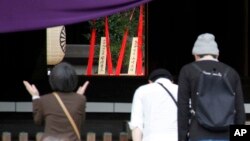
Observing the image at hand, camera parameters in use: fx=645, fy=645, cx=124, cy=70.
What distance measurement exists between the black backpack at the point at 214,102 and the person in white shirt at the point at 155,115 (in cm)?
67

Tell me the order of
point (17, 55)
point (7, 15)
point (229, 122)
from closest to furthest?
point (229, 122) < point (7, 15) < point (17, 55)

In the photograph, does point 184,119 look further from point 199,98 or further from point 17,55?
point 17,55

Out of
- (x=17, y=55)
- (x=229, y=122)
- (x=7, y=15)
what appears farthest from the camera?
(x=17, y=55)

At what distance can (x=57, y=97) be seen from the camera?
5.26 meters

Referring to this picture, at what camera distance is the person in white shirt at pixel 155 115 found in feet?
18.5

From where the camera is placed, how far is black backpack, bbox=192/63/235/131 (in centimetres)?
494

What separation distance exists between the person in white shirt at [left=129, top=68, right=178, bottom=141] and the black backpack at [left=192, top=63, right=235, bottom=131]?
0.67 metres

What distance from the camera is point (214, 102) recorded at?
16.3ft

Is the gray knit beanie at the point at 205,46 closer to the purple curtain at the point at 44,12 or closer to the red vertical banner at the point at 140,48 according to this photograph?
the purple curtain at the point at 44,12

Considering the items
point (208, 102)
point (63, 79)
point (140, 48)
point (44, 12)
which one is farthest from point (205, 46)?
point (140, 48)

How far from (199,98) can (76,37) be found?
445cm

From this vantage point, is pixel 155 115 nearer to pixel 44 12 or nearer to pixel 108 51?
pixel 44 12

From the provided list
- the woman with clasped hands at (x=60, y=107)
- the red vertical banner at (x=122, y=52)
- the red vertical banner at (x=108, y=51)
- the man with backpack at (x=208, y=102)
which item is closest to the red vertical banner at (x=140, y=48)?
the red vertical banner at (x=122, y=52)

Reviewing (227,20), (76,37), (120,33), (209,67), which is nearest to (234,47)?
Result: (227,20)
